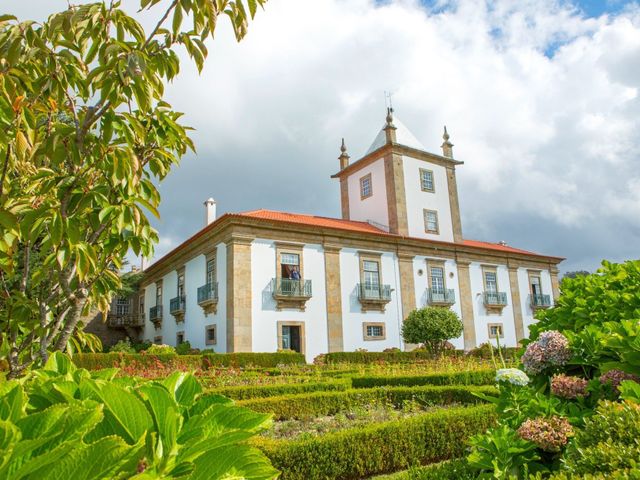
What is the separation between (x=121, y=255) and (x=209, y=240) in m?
20.2

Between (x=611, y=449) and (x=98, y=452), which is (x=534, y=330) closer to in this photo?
(x=611, y=449)

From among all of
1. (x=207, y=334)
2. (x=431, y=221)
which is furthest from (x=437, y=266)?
(x=207, y=334)

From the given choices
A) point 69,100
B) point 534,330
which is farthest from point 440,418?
point 69,100

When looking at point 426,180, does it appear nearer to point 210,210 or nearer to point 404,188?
point 404,188

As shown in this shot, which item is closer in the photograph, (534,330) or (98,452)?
(98,452)

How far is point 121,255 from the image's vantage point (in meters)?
2.52

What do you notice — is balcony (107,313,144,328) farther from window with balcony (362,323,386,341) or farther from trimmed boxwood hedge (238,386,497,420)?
trimmed boxwood hedge (238,386,497,420)

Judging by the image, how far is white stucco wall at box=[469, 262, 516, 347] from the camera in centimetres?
2655

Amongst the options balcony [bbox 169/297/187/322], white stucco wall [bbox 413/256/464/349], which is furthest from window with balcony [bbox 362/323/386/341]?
balcony [bbox 169/297/187/322]

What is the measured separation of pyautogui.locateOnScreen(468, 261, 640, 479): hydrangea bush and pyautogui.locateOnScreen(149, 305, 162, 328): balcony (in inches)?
995

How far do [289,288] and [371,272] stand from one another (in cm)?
468

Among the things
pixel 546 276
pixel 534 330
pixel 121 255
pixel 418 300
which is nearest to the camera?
pixel 121 255

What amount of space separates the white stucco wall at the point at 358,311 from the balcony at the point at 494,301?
5.98 m

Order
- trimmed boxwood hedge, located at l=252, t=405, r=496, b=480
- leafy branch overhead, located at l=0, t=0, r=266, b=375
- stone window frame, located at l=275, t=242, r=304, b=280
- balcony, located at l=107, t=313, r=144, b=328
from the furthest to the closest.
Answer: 1. balcony, located at l=107, t=313, r=144, b=328
2. stone window frame, located at l=275, t=242, r=304, b=280
3. trimmed boxwood hedge, located at l=252, t=405, r=496, b=480
4. leafy branch overhead, located at l=0, t=0, r=266, b=375
